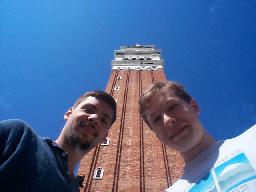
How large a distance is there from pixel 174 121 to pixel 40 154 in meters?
1.17

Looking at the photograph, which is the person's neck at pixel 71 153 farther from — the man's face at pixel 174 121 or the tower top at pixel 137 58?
the tower top at pixel 137 58

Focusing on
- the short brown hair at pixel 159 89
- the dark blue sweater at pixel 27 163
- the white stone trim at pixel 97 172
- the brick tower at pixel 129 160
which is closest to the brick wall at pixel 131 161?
the brick tower at pixel 129 160

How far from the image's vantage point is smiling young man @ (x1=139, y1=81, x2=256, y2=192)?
2057mm

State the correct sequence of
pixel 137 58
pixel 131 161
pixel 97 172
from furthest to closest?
pixel 137 58
pixel 131 161
pixel 97 172

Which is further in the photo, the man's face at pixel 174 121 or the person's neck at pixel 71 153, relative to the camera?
the person's neck at pixel 71 153

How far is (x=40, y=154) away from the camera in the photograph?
2.42 m

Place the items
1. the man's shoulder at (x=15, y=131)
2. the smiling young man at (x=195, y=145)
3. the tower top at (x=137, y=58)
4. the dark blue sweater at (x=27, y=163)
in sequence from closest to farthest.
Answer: the smiling young man at (x=195, y=145) < the dark blue sweater at (x=27, y=163) < the man's shoulder at (x=15, y=131) < the tower top at (x=137, y=58)

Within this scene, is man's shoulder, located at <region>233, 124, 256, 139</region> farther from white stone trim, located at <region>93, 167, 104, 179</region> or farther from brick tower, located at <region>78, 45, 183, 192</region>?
white stone trim, located at <region>93, 167, 104, 179</region>

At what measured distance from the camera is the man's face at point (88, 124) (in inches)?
121


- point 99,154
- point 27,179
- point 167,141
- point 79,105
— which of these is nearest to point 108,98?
point 79,105

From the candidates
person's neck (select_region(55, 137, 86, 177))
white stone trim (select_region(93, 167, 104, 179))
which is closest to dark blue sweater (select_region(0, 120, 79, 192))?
person's neck (select_region(55, 137, 86, 177))

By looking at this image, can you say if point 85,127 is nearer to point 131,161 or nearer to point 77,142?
point 77,142

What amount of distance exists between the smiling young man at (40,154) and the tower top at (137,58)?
26.1 meters

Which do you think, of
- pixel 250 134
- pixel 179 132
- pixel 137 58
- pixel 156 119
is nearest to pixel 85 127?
pixel 156 119
